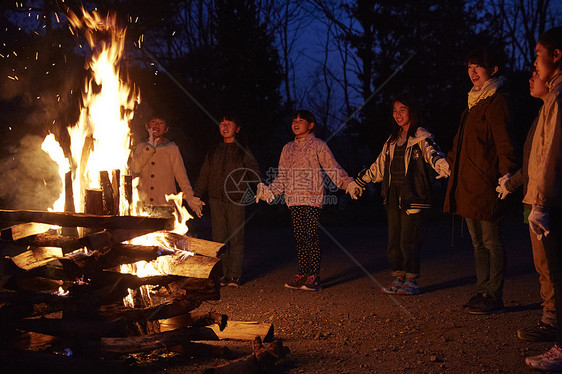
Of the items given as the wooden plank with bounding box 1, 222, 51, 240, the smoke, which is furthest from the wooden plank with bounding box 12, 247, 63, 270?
the smoke

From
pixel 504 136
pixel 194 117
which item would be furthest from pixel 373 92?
pixel 504 136

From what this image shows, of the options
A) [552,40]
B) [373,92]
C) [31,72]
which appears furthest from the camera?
[373,92]

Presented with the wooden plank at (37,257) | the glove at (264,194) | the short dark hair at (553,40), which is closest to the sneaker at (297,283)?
the glove at (264,194)

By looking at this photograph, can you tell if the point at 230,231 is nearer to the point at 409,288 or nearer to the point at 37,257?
the point at 409,288

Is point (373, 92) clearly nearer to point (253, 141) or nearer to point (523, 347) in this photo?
point (253, 141)

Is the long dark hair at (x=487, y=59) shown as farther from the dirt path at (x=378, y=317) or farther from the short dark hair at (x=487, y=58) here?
the dirt path at (x=378, y=317)

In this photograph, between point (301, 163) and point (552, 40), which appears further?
point (301, 163)

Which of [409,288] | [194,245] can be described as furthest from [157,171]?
[409,288]

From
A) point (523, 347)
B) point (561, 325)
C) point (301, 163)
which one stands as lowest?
point (523, 347)

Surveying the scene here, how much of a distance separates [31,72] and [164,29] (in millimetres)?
7870

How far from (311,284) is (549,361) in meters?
3.18

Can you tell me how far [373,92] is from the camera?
20.7 metres

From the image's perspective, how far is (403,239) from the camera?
6.13 m

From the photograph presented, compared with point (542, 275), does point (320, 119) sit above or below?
above
